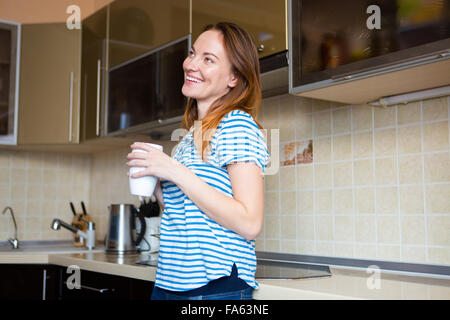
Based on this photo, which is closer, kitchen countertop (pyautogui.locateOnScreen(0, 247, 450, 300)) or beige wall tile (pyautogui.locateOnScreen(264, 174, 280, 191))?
kitchen countertop (pyautogui.locateOnScreen(0, 247, 450, 300))

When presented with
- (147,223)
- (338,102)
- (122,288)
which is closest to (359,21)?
(338,102)

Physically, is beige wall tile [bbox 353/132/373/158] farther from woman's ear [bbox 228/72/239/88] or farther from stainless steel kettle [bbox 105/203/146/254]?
stainless steel kettle [bbox 105/203/146/254]

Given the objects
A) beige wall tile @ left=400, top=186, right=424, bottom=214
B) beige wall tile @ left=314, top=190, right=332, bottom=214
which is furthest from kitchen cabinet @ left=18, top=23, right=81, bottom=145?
beige wall tile @ left=400, top=186, right=424, bottom=214

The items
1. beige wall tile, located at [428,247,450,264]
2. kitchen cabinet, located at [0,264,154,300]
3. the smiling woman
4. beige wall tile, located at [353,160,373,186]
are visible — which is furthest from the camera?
kitchen cabinet, located at [0,264,154,300]

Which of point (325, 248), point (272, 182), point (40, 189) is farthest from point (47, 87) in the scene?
point (325, 248)

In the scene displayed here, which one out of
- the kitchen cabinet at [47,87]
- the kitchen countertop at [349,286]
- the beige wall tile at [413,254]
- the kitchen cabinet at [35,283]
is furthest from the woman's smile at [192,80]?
the kitchen cabinet at [47,87]

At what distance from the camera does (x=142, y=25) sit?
221 centimetres

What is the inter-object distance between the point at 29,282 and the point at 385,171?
1577 millimetres

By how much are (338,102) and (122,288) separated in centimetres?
98

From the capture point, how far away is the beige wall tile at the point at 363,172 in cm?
161

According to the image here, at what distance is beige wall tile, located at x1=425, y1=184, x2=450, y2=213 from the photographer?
1.41m

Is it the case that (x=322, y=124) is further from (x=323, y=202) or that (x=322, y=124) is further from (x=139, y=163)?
(x=139, y=163)

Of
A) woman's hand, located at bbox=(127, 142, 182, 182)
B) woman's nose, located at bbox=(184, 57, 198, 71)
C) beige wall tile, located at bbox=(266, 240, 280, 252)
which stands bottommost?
beige wall tile, located at bbox=(266, 240, 280, 252)

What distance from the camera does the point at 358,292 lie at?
113cm
